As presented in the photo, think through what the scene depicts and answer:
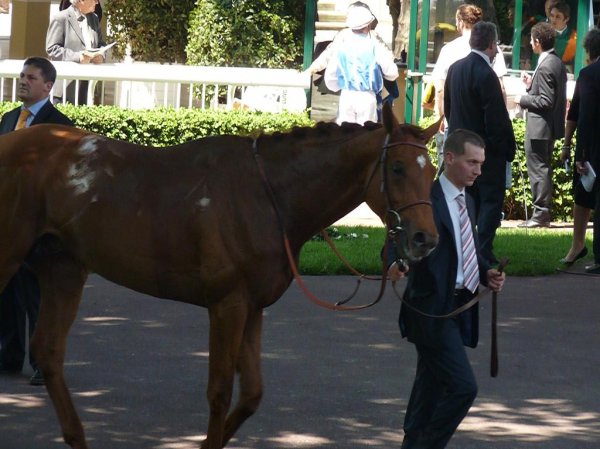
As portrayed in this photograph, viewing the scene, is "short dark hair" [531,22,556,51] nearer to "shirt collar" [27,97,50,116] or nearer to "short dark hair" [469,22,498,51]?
"short dark hair" [469,22,498,51]

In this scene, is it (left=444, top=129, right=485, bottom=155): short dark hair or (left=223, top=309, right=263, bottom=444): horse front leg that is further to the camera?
(left=223, top=309, right=263, bottom=444): horse front leg

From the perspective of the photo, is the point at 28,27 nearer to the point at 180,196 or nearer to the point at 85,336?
the point at 85,336

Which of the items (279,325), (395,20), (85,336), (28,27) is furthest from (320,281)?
(395,20)

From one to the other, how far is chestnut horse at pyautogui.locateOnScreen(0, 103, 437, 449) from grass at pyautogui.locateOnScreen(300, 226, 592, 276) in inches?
202

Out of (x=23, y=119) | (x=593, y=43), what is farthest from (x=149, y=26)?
(x=23, y=119)

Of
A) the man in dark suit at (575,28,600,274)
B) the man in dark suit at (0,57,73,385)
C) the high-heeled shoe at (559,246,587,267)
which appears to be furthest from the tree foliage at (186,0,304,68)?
the man in dark suit at (0,57,73,385)

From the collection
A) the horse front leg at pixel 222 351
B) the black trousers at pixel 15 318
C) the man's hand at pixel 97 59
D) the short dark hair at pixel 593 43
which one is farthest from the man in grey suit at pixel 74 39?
the horse front leg at pixel 222 351

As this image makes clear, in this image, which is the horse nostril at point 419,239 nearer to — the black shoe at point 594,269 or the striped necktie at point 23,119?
the striped necktie at point 23,119

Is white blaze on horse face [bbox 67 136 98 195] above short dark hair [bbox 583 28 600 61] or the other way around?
the other way around

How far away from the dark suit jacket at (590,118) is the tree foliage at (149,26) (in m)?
13.8

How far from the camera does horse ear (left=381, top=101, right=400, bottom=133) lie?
5.98 m

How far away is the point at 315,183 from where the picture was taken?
636 cm

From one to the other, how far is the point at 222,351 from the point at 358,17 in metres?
8.38

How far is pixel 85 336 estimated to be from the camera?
30.3 ft
